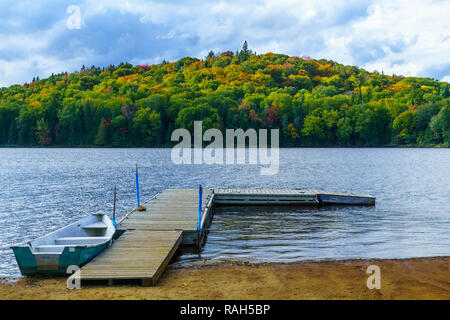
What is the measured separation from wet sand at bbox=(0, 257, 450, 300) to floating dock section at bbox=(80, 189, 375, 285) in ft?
1.29

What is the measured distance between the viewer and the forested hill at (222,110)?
113 metres

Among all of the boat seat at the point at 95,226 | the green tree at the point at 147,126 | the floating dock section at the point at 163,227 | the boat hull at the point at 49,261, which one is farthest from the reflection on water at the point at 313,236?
the green tree at the point at 147,126

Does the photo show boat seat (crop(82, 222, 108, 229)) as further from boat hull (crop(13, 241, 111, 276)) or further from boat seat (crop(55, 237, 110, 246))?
boat hull (crop(13, 241, 111, 276))

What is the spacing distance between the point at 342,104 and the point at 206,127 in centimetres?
4567

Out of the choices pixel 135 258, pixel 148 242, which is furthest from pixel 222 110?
pixel 135 258

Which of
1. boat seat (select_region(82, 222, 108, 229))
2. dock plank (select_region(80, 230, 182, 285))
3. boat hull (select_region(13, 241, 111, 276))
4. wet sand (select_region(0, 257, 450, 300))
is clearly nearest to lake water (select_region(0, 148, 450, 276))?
dock plank (select_region(80, 230, 182, 285))

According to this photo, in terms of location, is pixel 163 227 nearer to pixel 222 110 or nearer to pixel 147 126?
pixel 147 126

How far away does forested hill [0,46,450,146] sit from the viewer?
113 metres

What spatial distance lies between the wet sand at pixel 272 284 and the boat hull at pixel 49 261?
241mm

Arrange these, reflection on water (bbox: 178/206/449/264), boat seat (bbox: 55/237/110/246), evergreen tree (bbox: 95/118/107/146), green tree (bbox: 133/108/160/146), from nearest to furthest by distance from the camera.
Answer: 1. boat seat (bbox: 55/237/110/246)
2. reflection on water (bbox: 178/206/449/264)
3. evergreen tree (bbox: 95/118/107/146)
4. green tree (bbox: 133/108/160/146)

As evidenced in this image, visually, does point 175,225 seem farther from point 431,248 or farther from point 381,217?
point 381,217

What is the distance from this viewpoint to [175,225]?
13.4m

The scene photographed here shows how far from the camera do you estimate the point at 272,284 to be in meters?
8.90

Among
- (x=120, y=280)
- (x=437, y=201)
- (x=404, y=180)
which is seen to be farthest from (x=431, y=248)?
(x=404, y=180)
